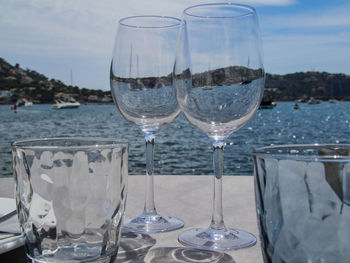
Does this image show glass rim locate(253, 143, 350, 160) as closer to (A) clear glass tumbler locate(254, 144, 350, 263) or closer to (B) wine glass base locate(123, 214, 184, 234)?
(A) clear glass tumbler locate(254, 144, 350, 263)

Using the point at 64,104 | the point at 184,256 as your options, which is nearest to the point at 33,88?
the point at 64,104

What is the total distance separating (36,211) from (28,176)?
3 centimetres

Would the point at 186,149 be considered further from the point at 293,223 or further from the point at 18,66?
the point at 18,66

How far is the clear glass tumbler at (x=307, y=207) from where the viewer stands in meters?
0.21

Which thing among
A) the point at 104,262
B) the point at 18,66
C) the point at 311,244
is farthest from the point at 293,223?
the point at 18,66

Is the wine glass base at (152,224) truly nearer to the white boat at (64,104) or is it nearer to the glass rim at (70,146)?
the glass rim at (70,146)

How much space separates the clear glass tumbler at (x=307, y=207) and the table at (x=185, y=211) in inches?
8.0

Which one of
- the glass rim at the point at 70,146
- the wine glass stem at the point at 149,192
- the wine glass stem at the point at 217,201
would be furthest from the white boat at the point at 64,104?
the glass rim at the point at 70,146

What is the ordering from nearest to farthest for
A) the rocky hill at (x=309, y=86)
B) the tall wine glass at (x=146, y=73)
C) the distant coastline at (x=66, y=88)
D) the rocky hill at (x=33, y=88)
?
the tall wine glass at (x=146, y=73)
the rocky hill at (x=309, y=86)
the distant coastline at (x=66, y=88)
the rocky hill at (x=33, y=88)

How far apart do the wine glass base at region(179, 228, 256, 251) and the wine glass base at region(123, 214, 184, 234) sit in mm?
28

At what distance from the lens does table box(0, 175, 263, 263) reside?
0.44 meters

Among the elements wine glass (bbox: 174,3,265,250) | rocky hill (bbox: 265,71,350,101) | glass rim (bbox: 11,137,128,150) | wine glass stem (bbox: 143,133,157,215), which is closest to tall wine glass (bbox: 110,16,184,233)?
wine glass stem (bbox: 143,133,157,215)

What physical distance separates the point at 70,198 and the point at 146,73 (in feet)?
1.26

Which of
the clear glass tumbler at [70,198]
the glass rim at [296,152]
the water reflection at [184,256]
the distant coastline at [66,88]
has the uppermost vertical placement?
the distant coastline at [66,88]
